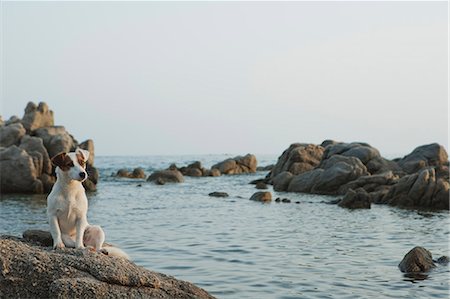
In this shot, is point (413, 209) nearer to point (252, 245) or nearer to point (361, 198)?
point (361, 198)

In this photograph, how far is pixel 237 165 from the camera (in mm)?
71812

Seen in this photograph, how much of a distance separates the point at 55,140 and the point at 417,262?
34.1 m

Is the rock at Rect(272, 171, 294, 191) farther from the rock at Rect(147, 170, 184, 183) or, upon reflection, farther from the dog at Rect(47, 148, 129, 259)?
the dog at Rect(47, 148, 129, 259)

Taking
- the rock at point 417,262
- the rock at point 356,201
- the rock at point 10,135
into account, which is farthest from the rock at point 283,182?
the rock at point 417,262

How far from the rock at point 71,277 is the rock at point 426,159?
38.2 metres

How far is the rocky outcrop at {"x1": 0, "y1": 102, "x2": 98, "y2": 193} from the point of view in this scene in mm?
37438

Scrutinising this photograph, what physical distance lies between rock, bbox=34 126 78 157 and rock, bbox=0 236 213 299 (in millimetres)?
35595

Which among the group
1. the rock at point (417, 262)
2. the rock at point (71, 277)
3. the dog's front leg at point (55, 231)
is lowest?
the rock at point (417, 262)

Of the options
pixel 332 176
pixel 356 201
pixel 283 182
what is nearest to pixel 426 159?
pixel 332 176

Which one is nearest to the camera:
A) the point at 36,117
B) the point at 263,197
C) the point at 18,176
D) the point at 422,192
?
the point at 422,192

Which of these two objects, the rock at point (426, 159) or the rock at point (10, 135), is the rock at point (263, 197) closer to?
the rock at point (426, 159)

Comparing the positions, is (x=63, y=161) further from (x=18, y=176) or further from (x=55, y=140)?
(x=55, y=140)

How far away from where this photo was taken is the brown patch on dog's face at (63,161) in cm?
783

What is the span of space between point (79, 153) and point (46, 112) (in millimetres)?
43259
